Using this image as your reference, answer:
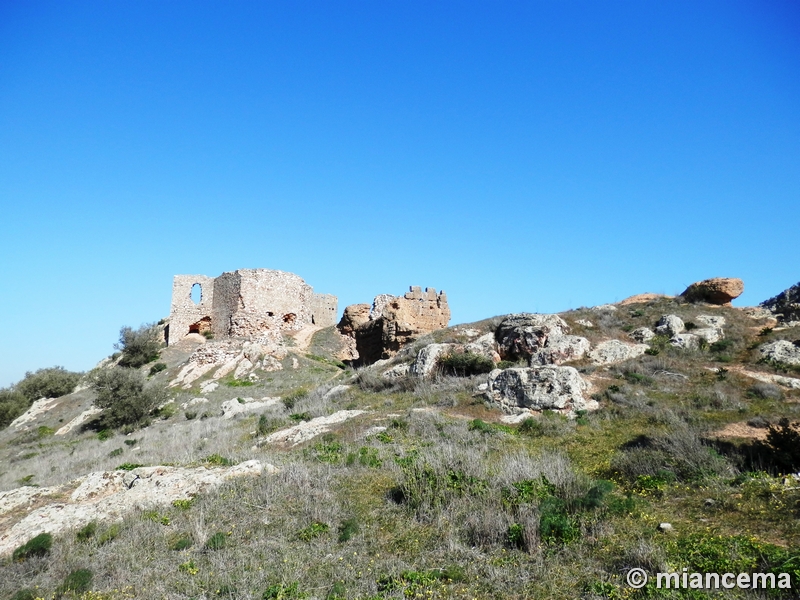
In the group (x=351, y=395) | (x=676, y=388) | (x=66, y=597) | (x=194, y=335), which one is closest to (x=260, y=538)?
(x=66, y=597)

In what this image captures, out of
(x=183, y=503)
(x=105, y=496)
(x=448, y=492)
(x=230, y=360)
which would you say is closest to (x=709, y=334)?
(x=448, y=492)

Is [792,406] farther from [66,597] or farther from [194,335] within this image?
[194,335]

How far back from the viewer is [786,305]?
80.1 ft

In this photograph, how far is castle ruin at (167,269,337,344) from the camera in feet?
115

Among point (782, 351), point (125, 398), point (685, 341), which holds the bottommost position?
point (125, 398)

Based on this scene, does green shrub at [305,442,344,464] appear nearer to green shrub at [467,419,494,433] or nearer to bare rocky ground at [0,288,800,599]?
bare rocky ground at [0,288,800,599]

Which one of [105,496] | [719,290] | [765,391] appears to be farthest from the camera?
[719,290]

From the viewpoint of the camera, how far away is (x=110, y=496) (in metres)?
9.23

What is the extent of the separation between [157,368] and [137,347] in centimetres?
461

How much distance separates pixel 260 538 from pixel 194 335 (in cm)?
3338

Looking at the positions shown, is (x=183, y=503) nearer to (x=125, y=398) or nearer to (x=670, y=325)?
(x=125, y=398)

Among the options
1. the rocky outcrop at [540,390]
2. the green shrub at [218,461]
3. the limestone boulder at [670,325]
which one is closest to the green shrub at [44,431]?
the green shrub at [218,461]

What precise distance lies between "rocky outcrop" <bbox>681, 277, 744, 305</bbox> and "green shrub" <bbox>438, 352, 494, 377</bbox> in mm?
14970

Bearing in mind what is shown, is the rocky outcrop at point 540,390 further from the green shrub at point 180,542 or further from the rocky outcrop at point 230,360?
the rocky outcrop at point 230,360
